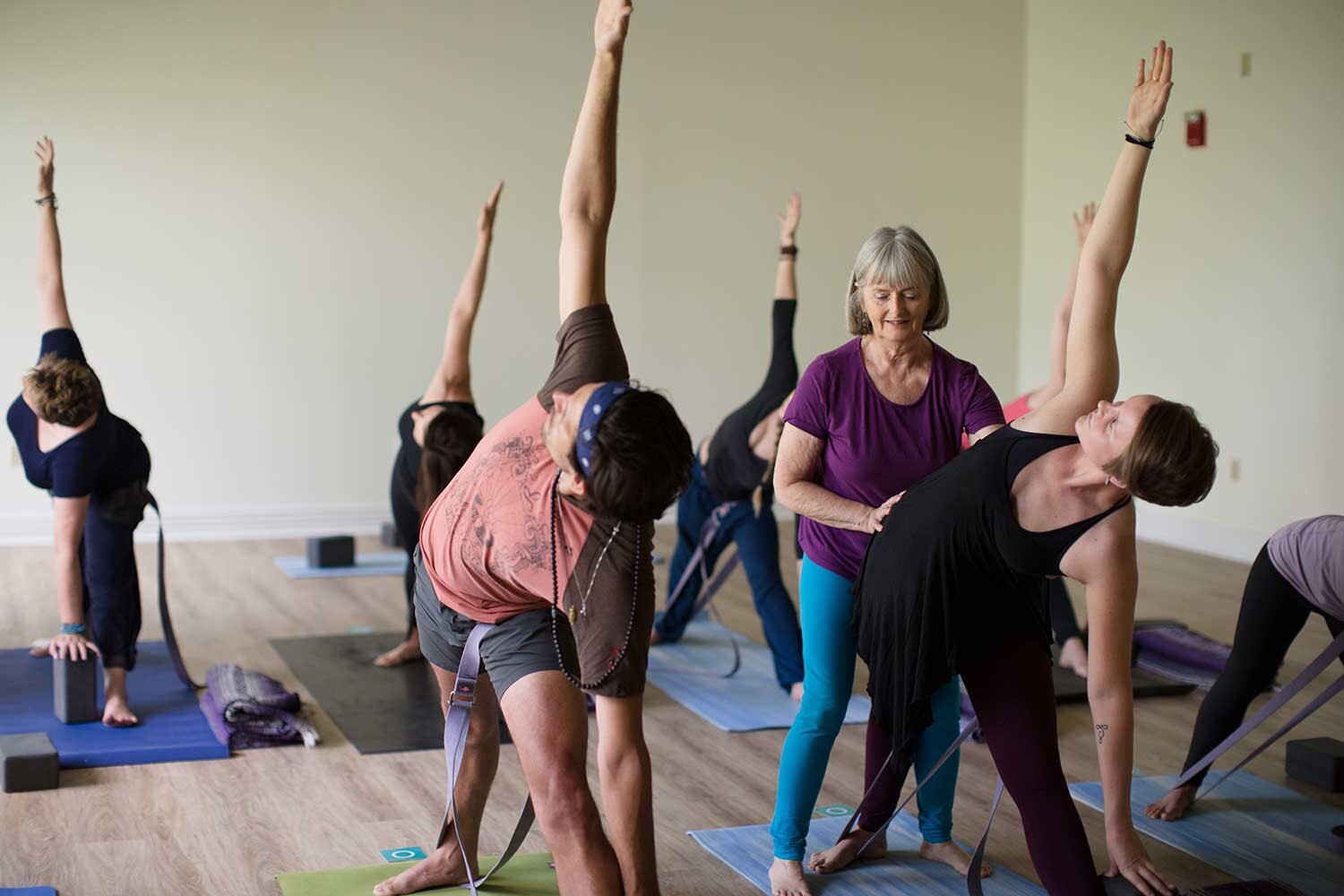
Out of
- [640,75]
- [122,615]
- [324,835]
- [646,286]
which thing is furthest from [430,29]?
[324,835]

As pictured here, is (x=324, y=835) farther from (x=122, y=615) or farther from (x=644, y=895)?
(x=644, y=895)

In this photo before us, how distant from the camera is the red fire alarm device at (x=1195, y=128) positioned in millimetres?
7336

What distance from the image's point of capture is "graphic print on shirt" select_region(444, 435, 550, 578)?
78.9 inches

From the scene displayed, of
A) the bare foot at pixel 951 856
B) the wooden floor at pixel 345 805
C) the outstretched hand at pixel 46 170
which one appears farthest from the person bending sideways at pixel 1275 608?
the outstretched hand at pixel 46 170

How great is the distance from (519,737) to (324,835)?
1.31m

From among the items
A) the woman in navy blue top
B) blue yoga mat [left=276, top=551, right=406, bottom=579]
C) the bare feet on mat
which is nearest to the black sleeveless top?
the woman in navy blue top

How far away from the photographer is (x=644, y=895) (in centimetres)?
199

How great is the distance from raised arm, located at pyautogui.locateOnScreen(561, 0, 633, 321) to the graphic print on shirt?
23 cm

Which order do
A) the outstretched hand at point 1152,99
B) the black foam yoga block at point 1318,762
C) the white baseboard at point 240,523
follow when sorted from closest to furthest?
the outstretched hand at point 1152,99 < the black foam yoga block at point 1318,762 < the white baseboard at point 240,523

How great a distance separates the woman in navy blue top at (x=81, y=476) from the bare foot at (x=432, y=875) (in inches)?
60.3

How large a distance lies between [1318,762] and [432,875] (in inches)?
93.3

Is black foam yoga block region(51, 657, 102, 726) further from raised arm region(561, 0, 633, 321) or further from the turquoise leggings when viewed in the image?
raised arm region(561, 0, 633, 321)

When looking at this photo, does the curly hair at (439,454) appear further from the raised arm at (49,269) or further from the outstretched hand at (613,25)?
the outstretched hand at (613,25)

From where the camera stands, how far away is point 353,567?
265 inches
